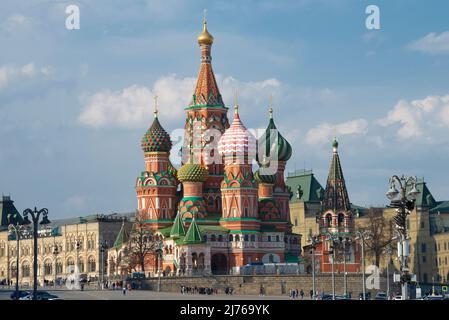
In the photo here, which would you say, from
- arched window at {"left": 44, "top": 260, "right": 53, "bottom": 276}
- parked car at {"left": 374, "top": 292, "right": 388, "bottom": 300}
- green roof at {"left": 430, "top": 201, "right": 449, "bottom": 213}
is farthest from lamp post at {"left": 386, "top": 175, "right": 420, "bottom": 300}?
arched window at {"left": 44, "top": 260, "right": 53, "bottom": 276}

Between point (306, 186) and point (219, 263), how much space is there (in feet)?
116

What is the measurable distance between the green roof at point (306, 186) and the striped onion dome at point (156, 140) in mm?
32690

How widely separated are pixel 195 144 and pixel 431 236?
108 ft

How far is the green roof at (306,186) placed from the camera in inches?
6176

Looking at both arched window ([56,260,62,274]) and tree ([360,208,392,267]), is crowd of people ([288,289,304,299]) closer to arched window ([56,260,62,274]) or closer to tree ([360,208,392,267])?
tree ([360,208,392,267])

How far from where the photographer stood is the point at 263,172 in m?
131

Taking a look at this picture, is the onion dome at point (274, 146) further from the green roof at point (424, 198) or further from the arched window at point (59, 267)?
the arched window at point (59, 267)

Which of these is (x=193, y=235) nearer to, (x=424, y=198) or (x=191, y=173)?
(x=191, y=173)

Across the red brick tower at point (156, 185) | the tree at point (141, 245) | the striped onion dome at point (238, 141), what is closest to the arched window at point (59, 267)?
the red brick tower at point (156, 185)

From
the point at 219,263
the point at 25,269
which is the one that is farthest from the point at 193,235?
the point at 25,269

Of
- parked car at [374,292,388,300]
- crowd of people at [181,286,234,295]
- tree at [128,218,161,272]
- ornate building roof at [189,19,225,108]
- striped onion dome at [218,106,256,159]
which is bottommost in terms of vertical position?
parked car at [374,292,388,300]

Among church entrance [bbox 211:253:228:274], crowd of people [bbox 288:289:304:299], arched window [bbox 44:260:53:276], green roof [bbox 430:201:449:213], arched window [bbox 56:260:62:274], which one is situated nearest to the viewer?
crowd of people [bbox 288:289:304:299]

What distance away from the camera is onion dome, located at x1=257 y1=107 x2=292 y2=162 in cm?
13188

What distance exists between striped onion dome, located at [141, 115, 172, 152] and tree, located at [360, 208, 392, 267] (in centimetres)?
2507
